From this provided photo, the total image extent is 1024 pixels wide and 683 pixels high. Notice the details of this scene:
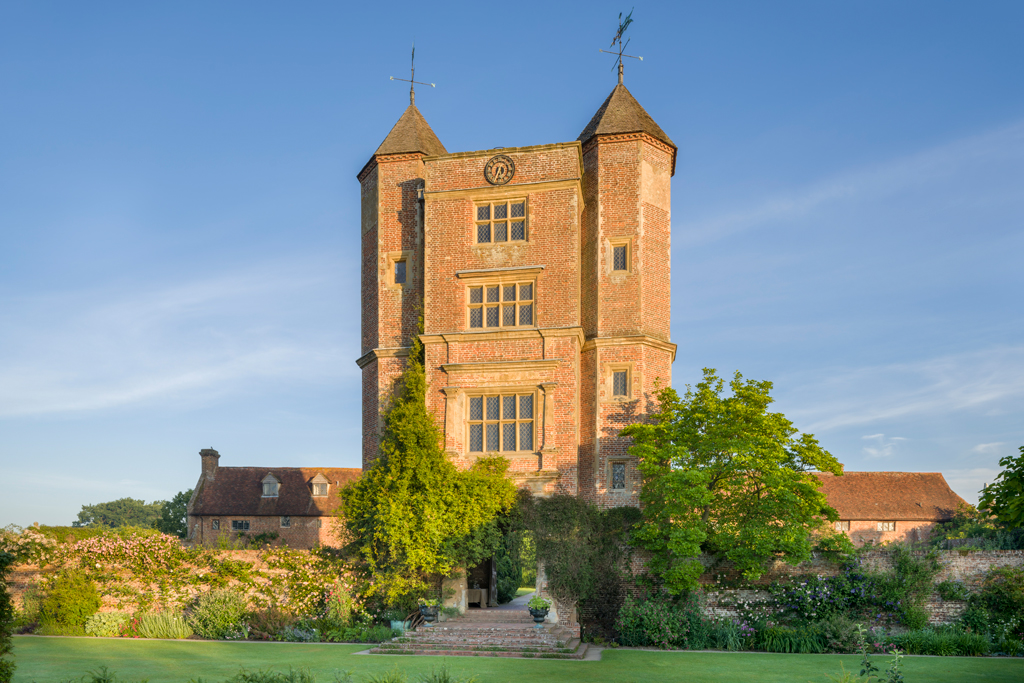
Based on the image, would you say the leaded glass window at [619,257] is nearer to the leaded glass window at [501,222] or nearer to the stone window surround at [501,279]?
the stone window surround at [501,279]

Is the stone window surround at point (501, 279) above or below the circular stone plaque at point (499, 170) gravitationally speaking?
below

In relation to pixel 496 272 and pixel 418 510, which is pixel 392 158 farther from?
pixel 418 510

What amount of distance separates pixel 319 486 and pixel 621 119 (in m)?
32.3

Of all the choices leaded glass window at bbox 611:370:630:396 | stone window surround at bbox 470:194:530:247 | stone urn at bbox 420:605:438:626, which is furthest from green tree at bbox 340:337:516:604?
stone window surround at bbox 470:194:530:247

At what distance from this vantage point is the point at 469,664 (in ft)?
52.3

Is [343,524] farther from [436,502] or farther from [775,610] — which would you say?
[775,610]

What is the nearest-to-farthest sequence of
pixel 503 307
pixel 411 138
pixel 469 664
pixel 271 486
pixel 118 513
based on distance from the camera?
pixel 469 664 < pixel 503 307 < pixel 411 138 < pixel 271 486 < pixel 118 513

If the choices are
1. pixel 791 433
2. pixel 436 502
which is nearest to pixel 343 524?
pixel 436 502

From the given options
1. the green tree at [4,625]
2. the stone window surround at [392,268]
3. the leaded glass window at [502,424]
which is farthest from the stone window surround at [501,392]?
the green tree at [4,625]

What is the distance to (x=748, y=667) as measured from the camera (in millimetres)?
15516

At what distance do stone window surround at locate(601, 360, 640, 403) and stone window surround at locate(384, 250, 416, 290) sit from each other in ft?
21.9

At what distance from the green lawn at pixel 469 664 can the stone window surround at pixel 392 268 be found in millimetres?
10904

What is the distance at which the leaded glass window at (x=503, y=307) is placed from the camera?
76.3 ft

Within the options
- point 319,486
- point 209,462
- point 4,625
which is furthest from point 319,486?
point 4,625
